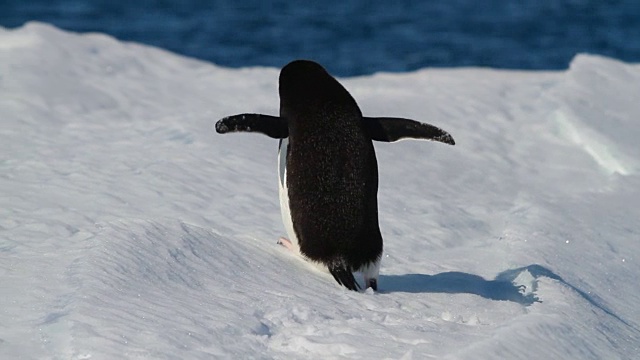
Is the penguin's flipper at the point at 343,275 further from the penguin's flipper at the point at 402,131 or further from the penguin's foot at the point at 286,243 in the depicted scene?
the penguin's flipper at the point at 402,131

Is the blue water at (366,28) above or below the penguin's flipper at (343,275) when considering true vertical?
below

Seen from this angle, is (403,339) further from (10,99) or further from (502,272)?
(10,99)

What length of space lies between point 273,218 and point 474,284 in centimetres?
97

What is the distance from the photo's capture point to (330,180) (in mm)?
3721

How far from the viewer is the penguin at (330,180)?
3.73 meters

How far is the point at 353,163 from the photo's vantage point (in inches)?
147

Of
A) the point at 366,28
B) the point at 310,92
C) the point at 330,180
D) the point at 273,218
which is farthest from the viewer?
the point at 366,28

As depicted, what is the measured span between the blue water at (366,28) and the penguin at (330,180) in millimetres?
8030

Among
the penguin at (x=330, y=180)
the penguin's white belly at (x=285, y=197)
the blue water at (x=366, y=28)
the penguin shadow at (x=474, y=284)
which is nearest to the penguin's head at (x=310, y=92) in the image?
the penguin at (x=330, y=180)

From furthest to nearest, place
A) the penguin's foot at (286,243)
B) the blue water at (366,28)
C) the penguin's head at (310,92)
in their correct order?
the blue water at (366,28), the penguin's foot at (286,243), the penguin's head at (310,92)

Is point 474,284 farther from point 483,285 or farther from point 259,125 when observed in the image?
point 259,125

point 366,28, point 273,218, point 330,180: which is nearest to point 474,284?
point 330,180

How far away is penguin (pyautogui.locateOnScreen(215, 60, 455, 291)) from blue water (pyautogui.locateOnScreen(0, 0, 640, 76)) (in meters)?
8.03

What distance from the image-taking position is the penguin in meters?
3.73
